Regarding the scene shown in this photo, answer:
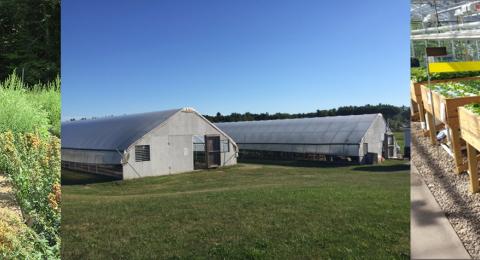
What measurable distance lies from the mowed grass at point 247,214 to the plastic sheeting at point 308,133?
12 centimetres

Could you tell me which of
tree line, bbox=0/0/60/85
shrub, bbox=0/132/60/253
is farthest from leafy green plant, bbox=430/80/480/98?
tree line, bbox=0/0/60/85

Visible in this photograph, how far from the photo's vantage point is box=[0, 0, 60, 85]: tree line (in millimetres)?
9484

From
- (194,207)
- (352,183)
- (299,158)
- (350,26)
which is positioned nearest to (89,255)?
(194,207)

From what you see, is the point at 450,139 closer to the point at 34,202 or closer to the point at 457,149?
the point at 457,149

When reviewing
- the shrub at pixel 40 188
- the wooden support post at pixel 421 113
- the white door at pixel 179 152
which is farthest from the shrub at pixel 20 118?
the wooden support post at pixel 421 113

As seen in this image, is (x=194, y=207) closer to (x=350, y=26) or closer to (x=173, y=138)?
(x=173, y=138)

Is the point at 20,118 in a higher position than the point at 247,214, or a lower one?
higher

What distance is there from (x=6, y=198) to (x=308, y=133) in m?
3.95

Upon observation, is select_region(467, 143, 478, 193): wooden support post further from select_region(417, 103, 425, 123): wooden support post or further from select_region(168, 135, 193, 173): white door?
select_region(168, 135, 193, 173): white door

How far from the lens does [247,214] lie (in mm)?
2652

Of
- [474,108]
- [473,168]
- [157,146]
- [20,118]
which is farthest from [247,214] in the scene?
[20,118]

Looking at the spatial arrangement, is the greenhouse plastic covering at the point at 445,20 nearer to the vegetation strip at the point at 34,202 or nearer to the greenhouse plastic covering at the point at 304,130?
the greenhouse plastic covering at the point at 304,130

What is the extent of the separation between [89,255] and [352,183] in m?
1.63

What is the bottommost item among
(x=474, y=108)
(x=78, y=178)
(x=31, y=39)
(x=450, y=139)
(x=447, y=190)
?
(x=447, y=190)
